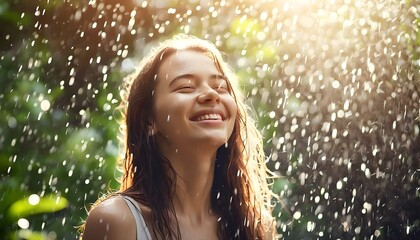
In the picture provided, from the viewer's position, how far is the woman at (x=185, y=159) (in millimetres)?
2487

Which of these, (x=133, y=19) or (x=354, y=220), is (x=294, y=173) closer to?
(x=354, y=220)

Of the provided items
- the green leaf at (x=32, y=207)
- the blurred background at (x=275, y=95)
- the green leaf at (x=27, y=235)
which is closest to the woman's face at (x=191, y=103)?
the green leaf at (x=32, y=207)

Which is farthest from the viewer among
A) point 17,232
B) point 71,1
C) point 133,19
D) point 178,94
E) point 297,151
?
point 297,151

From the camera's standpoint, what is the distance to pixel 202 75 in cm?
261

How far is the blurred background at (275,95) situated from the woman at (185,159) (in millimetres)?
929

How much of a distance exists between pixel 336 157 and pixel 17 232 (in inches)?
90.7

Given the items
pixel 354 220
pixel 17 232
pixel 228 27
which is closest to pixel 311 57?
pixel 228 27

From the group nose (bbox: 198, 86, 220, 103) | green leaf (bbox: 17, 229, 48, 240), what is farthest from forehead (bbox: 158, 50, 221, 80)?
green leaf (bbox: 17, 229, 48, 240)

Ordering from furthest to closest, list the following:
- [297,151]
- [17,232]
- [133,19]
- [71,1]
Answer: [297,151], [133,19], [71,1], [17,232]

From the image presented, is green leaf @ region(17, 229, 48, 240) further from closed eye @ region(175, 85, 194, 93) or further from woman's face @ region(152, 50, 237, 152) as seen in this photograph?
closed eye @ region(175, 85, 194, 93)

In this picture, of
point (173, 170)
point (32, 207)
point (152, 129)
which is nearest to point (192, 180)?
point (173, 170)

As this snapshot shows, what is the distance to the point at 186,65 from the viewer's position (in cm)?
263

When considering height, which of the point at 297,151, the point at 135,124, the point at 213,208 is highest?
the point at 135,124

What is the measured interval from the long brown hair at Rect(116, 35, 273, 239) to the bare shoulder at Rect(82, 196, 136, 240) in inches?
4.5
